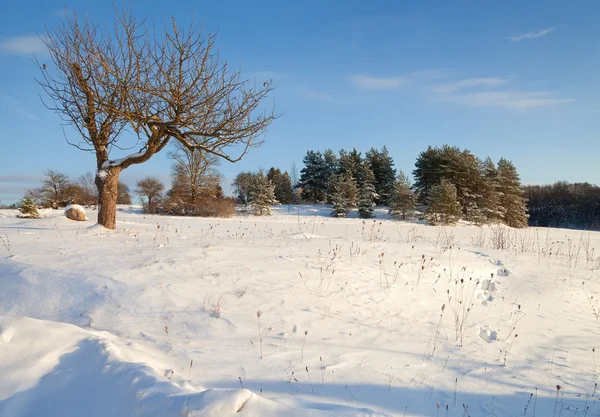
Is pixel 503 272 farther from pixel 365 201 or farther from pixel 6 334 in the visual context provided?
pixel 365 201

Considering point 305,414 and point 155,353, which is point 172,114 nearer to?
point 155,353

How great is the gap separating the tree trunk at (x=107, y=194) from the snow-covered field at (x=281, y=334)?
1720 millimetres

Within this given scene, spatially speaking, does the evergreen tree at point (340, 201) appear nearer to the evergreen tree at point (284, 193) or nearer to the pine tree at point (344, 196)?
the pine tree at point (344, 196)

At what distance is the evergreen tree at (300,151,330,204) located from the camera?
1994 inches

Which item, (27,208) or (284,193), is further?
(284,193)

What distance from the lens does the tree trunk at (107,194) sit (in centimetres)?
866

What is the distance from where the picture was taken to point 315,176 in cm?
5147

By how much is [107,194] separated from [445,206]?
2686cm

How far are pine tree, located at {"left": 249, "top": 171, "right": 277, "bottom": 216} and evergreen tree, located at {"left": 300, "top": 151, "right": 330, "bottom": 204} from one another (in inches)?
635

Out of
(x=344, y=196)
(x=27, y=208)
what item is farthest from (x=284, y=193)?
(x=27, y=208)

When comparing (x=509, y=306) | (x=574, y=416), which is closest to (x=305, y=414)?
(x=574, y=416)

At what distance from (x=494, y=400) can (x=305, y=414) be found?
6.75ft

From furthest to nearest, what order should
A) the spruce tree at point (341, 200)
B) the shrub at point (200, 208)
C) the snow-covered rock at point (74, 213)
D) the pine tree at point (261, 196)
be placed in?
the spruce tree at point (341, 200) < the pine tree at point (261, 196) < the shrub at point (200, 208) < the snow-covered rock at point (74, 213)

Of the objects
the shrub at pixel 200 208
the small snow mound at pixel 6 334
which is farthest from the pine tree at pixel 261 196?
the small snow mound at pixel 6 334
